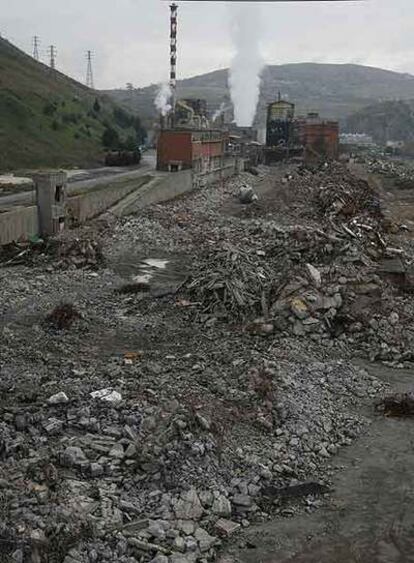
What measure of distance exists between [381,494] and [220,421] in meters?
2.35

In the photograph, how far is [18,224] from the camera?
2062cm

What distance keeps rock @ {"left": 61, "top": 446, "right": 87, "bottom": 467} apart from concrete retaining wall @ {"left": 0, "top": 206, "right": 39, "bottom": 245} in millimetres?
12656

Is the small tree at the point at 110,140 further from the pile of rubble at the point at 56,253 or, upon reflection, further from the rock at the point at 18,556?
the rock at the point at 18,556

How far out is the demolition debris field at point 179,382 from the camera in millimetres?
7594

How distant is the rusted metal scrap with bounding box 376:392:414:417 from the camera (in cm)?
1108

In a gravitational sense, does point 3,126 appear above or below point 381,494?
above

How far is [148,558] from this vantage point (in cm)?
705

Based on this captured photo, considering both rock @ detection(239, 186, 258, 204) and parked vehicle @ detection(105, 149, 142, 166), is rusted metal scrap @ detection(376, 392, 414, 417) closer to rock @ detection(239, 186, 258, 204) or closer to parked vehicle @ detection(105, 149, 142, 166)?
rock @ detection(239, 186, 258, 204)

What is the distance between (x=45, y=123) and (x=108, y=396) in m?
52.3

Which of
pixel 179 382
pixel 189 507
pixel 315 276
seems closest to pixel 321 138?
pixel 315 276

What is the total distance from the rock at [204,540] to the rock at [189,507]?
0.24 m

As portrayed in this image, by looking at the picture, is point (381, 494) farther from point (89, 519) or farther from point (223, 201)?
point (223, 201)

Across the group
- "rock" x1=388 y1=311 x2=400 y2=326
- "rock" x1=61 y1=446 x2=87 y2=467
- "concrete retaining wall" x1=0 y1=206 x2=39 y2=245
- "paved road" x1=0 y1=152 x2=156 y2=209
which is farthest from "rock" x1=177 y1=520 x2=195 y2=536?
"paved road" x1=0 y1=152 x2=156 y2=209

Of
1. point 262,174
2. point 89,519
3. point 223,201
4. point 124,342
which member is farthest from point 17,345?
point 262,174
